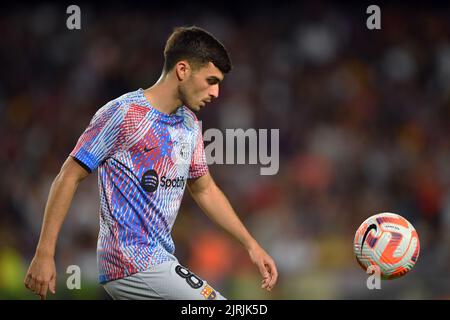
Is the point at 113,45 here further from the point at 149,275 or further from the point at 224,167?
the point at 149,275

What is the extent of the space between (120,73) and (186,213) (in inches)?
103

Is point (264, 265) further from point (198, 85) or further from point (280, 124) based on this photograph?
point (280, 124)

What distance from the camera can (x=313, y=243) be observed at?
26.2 ft

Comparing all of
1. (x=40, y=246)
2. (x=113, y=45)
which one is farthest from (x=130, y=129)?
(x=113, y=45)

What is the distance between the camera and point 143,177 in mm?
3844

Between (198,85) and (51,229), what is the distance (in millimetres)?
1036

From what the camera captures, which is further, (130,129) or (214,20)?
(214,20)

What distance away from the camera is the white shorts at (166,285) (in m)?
3.76

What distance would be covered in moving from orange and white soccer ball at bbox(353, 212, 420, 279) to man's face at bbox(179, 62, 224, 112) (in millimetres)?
1235

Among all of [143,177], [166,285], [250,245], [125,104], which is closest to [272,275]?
[250,245]

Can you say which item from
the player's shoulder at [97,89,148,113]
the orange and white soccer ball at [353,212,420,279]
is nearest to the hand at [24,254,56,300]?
the player's shoulder at [97,89,148,113]

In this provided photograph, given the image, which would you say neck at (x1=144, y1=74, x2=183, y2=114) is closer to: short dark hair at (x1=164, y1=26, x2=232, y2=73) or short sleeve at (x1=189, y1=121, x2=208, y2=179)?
short dark hair at (x1=164, y1=26, x2=232, y2=73)

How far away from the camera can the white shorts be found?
376 cm

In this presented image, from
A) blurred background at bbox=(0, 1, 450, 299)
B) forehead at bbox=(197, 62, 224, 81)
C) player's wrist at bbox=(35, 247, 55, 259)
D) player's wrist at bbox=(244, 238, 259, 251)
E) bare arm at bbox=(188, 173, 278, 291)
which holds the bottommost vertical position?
player's wrist at bbox=(35, 247, 55, 259)
